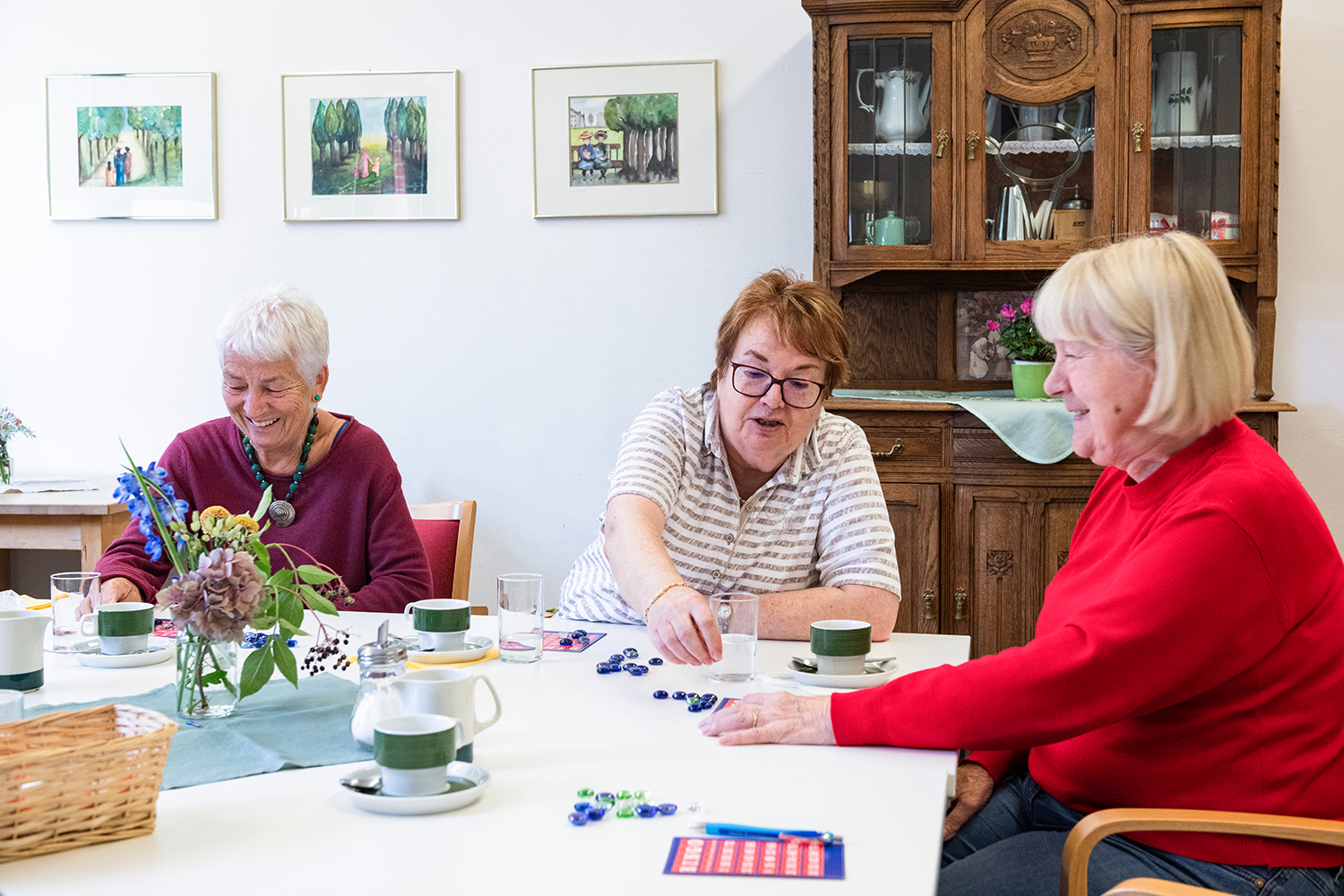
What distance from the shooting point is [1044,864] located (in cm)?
129

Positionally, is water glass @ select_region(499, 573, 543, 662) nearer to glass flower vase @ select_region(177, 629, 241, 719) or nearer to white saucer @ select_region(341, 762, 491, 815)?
glass flower vase @ select_region(177, 629, 241, 719)

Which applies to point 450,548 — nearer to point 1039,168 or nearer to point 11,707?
A: point 11,707

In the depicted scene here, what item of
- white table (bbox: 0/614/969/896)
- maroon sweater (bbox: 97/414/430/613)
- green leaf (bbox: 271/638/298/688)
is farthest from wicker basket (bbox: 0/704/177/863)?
maroon sweater (bbox: 97/414/430/613)

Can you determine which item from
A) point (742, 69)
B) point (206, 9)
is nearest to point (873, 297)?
point (742, 69)

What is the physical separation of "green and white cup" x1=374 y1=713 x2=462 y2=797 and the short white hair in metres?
1.37

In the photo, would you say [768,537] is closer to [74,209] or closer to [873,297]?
[873,297]

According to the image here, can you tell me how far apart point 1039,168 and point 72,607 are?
2723mm

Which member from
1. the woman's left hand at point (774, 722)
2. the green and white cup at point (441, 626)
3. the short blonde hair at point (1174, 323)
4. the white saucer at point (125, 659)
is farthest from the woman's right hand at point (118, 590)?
the short blonde hair at point (1174, 323)

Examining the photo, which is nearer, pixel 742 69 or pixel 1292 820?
pixel 1292 820

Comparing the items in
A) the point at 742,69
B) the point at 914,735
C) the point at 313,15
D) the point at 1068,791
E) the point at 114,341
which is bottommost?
the point at 1068,791

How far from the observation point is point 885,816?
3.43 ft

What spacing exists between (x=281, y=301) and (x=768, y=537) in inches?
43.3

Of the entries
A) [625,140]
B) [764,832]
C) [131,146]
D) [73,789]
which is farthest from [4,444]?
[764,832]

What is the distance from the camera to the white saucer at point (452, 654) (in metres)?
1.59
